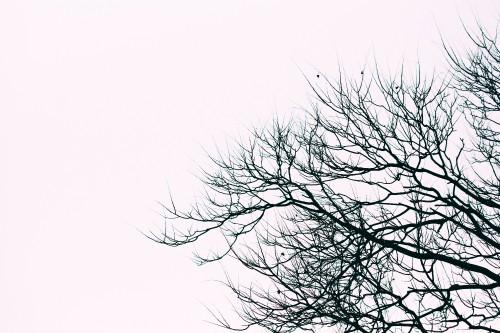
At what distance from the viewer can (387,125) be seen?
734 cm

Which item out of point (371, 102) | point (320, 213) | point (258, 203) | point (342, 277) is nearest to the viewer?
point (342, 277)

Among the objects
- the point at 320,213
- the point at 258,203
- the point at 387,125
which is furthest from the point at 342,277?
the point at 387,125

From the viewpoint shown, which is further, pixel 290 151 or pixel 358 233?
pixel 290 151

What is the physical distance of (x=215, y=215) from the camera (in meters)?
7.20

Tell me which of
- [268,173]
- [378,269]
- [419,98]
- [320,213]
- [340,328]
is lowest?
[340,328]

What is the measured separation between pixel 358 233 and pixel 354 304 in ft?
2.27

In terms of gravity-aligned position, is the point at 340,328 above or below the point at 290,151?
below

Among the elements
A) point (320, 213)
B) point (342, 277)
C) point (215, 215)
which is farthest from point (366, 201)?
point (215, 215)

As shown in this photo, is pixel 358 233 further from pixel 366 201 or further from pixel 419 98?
pixel 419 98

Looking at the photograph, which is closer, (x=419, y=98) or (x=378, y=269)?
(x=378, y=269)

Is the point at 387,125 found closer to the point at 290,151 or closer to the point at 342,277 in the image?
the point at 290,151

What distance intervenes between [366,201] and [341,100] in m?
1.35

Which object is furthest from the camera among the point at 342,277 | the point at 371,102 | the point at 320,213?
the point at 371,102

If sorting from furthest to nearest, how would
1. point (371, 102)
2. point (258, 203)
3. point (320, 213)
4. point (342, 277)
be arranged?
1. point (371, 102)
2. point (258, 203)
3. point (320, 213)
4. point (342, 277)
